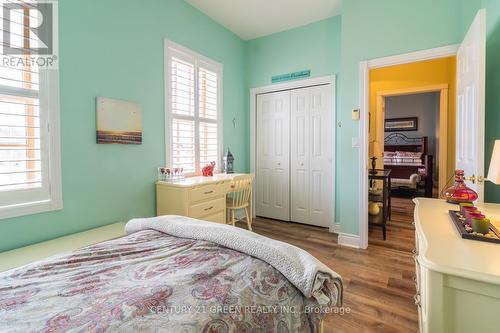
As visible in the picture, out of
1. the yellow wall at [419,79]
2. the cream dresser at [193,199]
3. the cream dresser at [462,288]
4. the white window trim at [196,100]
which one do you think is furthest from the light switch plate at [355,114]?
the cream dresser at [462,288]

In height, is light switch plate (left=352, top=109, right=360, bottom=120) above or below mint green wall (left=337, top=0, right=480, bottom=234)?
below

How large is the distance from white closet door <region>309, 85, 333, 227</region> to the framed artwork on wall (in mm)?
2385

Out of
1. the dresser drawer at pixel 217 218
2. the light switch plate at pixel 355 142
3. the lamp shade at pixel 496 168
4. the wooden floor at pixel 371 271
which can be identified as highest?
the light switch plate at pixel 355 142

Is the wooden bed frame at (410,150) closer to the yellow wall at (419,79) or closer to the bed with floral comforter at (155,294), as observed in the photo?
the yellow wall at (419,79)

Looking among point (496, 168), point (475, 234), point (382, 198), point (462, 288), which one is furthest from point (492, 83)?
point (462, 288)

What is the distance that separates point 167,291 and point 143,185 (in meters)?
2.00

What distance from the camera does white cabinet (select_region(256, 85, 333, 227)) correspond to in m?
3.67

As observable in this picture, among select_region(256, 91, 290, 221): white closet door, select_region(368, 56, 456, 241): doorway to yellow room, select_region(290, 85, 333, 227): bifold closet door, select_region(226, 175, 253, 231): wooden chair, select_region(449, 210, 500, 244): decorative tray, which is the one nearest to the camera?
select_region(449, 210, 500, 244): decorative tray

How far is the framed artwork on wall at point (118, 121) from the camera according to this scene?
7.48 ft

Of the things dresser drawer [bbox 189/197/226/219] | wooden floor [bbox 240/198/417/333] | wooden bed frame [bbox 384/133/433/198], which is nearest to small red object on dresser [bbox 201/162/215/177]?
dresser drawer [bbox 189/197/226/219]

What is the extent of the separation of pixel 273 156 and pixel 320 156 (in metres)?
0.79

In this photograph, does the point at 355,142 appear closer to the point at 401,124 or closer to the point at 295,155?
the point at 295,155

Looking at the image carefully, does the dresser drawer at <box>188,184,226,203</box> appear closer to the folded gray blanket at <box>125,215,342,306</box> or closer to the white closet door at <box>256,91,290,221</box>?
the folded gray blanket at <box>125,215,342,306</box>

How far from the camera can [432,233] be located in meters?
1.10
